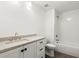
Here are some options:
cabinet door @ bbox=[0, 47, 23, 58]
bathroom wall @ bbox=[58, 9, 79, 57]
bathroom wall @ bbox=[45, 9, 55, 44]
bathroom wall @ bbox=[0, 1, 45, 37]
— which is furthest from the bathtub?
cabinet door @ bbox=[0, 47, 23, 58]

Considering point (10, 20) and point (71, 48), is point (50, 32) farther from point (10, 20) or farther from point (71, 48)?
point (10, 20)

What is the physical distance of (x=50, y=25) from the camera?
3.11 metres

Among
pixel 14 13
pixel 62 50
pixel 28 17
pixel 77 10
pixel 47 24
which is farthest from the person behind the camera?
pixel 47 24

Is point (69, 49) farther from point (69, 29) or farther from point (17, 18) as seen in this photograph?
point (17, 18)

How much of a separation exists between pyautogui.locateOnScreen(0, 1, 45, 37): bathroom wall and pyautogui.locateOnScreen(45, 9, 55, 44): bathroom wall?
0.77 m

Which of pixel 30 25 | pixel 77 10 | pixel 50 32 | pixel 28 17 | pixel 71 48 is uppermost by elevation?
pixel 77 10

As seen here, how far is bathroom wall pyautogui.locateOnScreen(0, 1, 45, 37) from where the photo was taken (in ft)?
4.90

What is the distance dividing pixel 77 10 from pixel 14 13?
10.4ft

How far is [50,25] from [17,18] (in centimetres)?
186

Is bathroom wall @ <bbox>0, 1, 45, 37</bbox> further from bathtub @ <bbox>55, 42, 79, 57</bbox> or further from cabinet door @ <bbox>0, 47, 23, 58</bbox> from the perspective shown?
bathtub @ <bbox>55, 42, 79, 57</bbox>

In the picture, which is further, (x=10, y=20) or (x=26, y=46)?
(x=10, y=20)

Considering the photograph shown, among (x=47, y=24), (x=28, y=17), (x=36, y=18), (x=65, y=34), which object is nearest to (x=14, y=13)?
(x=28, y=17)

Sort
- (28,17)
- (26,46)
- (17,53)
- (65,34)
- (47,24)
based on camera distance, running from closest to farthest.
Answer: (17,53)
(26,46)
(28,17)
(47,24)
(65,34)

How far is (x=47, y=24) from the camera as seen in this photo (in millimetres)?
3213
